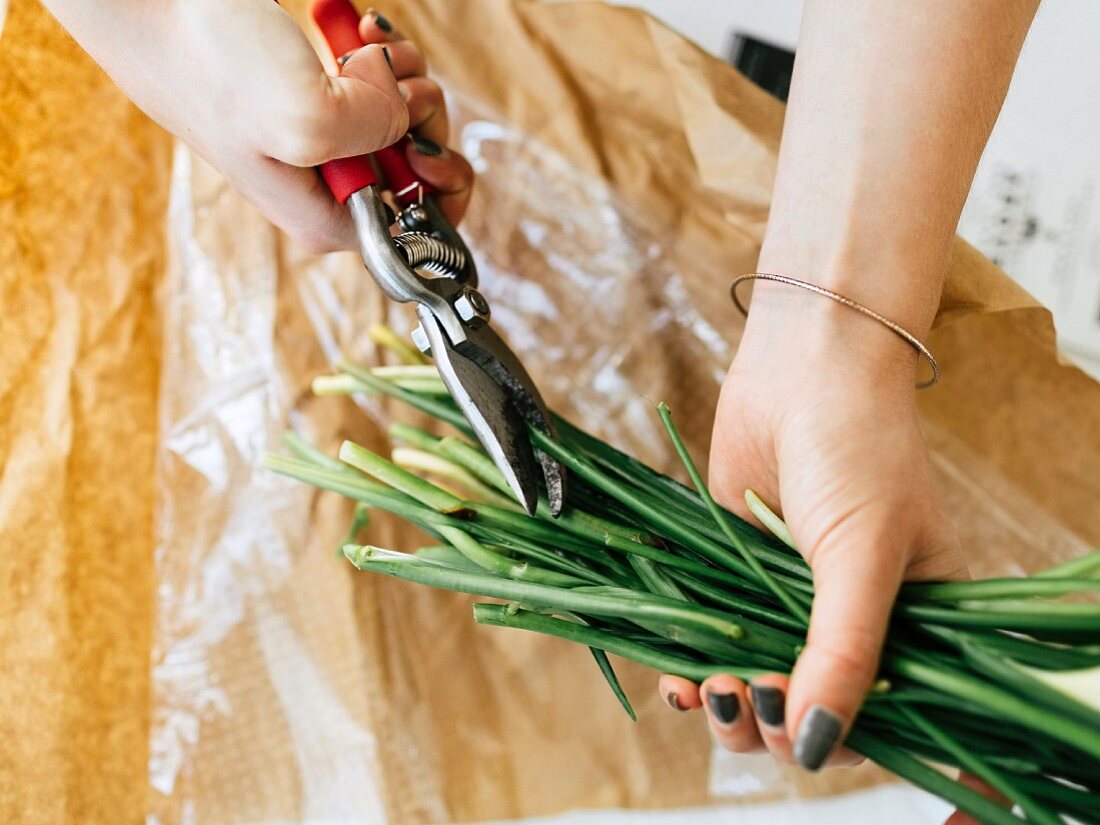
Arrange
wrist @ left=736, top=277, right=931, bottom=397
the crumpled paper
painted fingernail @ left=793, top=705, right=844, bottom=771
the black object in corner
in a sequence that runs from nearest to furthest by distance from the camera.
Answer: painted fingernail @ left=793, top=705, right=844, bottom=771 < wrist @ left=736, top=277, right=931, bottom=397 < the crumpled paper < the black object in corner

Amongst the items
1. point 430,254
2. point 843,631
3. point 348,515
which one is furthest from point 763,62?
point 843,631

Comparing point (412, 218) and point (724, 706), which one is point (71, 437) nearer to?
point (412, 218)

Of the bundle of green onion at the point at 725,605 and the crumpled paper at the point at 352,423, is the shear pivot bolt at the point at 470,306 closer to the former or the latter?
the bundle of green onion at the point at 725,605

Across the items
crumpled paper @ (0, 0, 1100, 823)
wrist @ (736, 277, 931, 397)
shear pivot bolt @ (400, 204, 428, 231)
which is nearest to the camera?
wrist @ (736, 277, 931, 397)

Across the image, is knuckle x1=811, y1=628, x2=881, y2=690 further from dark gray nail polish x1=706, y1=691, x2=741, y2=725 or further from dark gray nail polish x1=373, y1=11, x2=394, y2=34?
dark gray nail polish x1=373, y1=11, x2=394, y2=34

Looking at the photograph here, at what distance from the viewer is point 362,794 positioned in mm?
904

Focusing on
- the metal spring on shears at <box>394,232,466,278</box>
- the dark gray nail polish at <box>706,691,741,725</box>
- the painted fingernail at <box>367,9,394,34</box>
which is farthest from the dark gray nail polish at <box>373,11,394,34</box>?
the dark gray nail polish at <box>706,691,741,725</box>

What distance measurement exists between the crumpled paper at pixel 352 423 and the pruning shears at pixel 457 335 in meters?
0.31

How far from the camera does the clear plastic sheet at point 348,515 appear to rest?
917 mm

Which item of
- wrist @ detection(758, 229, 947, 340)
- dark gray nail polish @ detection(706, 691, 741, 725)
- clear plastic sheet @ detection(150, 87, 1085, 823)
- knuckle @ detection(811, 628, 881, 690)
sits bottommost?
clear plastic sheet @ detection(150, 87, 1085, 823)

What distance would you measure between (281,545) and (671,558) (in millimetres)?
516

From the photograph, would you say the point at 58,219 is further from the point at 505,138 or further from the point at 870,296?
the point at 870,296

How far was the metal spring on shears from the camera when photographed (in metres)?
0.71

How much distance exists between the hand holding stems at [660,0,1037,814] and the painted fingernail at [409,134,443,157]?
1.01 feet
